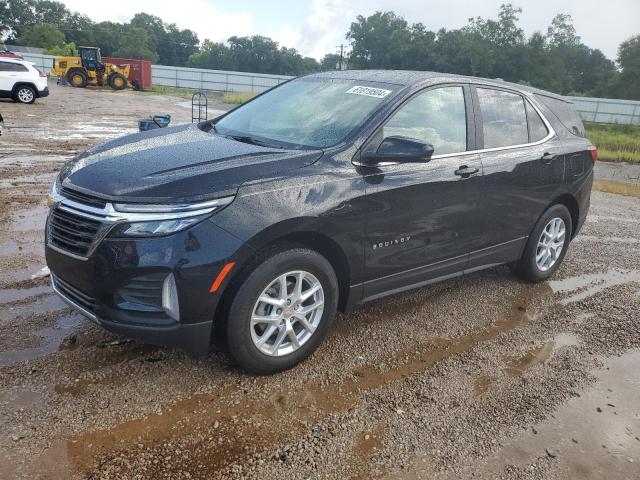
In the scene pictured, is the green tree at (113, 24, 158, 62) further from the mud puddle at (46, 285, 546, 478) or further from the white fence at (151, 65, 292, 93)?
the mud puddle at (46, 285, 546, 478)

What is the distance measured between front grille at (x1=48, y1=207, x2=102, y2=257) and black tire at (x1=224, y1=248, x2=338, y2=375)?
836 millimetres

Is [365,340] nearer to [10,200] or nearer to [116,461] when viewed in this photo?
[116,461]

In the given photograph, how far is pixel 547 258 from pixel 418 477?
130 inches

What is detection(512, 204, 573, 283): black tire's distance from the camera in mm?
4906

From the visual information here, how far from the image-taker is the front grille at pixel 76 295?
295cm

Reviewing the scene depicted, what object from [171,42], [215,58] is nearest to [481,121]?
[215,58]

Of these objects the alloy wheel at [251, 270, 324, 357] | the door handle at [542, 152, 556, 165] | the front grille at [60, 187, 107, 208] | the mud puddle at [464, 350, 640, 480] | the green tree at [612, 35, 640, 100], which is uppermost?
the green tree at [612, 35, 640, 100]

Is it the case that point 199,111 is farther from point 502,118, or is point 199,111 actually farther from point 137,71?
point 137,71

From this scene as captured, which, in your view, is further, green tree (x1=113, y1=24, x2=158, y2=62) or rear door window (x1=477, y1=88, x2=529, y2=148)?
green tree (x1=113, y1=24, x2=158, y2=62)

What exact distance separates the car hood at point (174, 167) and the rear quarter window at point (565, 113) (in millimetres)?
2871

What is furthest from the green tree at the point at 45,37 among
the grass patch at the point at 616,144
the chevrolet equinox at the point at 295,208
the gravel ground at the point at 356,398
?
the chevrolet equinox at the point at 295,208

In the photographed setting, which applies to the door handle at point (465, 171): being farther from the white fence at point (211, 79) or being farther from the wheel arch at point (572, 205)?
the white fence at point (211, 79)

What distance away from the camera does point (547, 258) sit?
5199 millimetres

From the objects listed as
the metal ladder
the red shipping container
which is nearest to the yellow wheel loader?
the red shipping container
